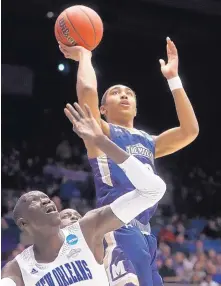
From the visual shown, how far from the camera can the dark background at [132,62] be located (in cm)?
1059

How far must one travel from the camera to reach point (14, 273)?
2.91 metres

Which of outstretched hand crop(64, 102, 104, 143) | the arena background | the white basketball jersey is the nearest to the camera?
outstretched hand crop(64, 102, 104, 143)

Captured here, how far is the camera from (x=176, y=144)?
3801 millimetres

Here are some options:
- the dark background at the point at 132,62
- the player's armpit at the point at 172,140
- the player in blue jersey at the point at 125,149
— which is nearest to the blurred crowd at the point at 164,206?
the dark background at the point at 132,62

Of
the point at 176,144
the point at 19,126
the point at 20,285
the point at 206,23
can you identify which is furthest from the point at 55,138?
the point at 20,285

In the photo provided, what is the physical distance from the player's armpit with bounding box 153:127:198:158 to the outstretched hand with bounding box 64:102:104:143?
3.69ft

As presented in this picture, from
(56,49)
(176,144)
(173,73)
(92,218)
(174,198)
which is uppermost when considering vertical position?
(56,49)

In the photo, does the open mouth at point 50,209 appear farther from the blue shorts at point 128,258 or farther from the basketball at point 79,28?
the basketball at point 79,28

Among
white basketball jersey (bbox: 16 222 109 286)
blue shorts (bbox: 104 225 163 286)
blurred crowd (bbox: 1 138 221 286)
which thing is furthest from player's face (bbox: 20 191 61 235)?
blurred crowd (bbox: 1 138 221 286)

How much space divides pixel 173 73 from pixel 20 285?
59.9 inches

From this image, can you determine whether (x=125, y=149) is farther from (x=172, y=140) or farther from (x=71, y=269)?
(x=71, y=269)

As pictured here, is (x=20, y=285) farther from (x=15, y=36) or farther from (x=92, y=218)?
(x=15, y=36)

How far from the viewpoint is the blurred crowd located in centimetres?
872

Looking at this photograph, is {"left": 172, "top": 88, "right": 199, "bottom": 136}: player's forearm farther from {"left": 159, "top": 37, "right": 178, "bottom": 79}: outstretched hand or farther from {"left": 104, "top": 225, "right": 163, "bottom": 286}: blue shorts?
{"left": 104, "top": 225, "right": 163, "bottom": 286}: blue shorts
